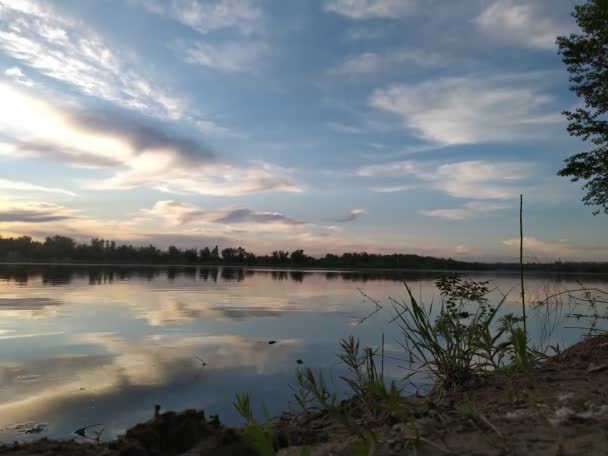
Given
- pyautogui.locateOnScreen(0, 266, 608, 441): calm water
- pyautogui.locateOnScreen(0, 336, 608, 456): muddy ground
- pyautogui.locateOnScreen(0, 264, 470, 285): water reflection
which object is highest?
pyautogui.locateOnScreen(0, 336, 608, 456): muddy ground

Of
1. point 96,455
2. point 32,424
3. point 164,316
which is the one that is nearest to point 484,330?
point 96,455

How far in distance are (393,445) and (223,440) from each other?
120 centimetres

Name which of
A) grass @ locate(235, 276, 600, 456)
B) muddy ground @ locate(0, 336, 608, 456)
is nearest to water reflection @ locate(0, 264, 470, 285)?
grass @ locate(235, 276, 600, 456)

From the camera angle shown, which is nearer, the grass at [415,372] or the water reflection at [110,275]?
the grass at [415,372]

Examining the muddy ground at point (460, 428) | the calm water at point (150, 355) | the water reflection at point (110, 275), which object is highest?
the muddy ground at point (460, 428)

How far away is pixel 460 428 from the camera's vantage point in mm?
2107

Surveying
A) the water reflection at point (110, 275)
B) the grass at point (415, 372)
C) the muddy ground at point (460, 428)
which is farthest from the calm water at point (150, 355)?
the water reflection at point (110, 275)

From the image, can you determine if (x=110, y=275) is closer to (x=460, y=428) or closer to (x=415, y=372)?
(x=415, y=372)

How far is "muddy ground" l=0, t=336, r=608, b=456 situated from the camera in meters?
1.87

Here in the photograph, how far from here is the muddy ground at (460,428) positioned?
6.13 ft

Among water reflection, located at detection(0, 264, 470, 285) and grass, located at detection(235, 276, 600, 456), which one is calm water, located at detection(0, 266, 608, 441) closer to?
grass, located at detection(235, 276, 600, 456)

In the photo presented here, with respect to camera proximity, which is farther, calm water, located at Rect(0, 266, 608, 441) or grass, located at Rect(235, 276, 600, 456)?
calm water, located at Rect(0, 266, 608, 441)

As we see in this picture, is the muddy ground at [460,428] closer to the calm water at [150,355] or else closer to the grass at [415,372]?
the grass at [415,372]

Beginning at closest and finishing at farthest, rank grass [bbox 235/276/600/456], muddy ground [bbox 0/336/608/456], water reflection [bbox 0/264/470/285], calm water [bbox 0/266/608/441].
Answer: muddy ground [bbox 0/336/608/456] < grass [bbox 235/276/600/456] < calm water [bbox 0/266/608/441] < water reflection [bbox 0/264/470/285]
